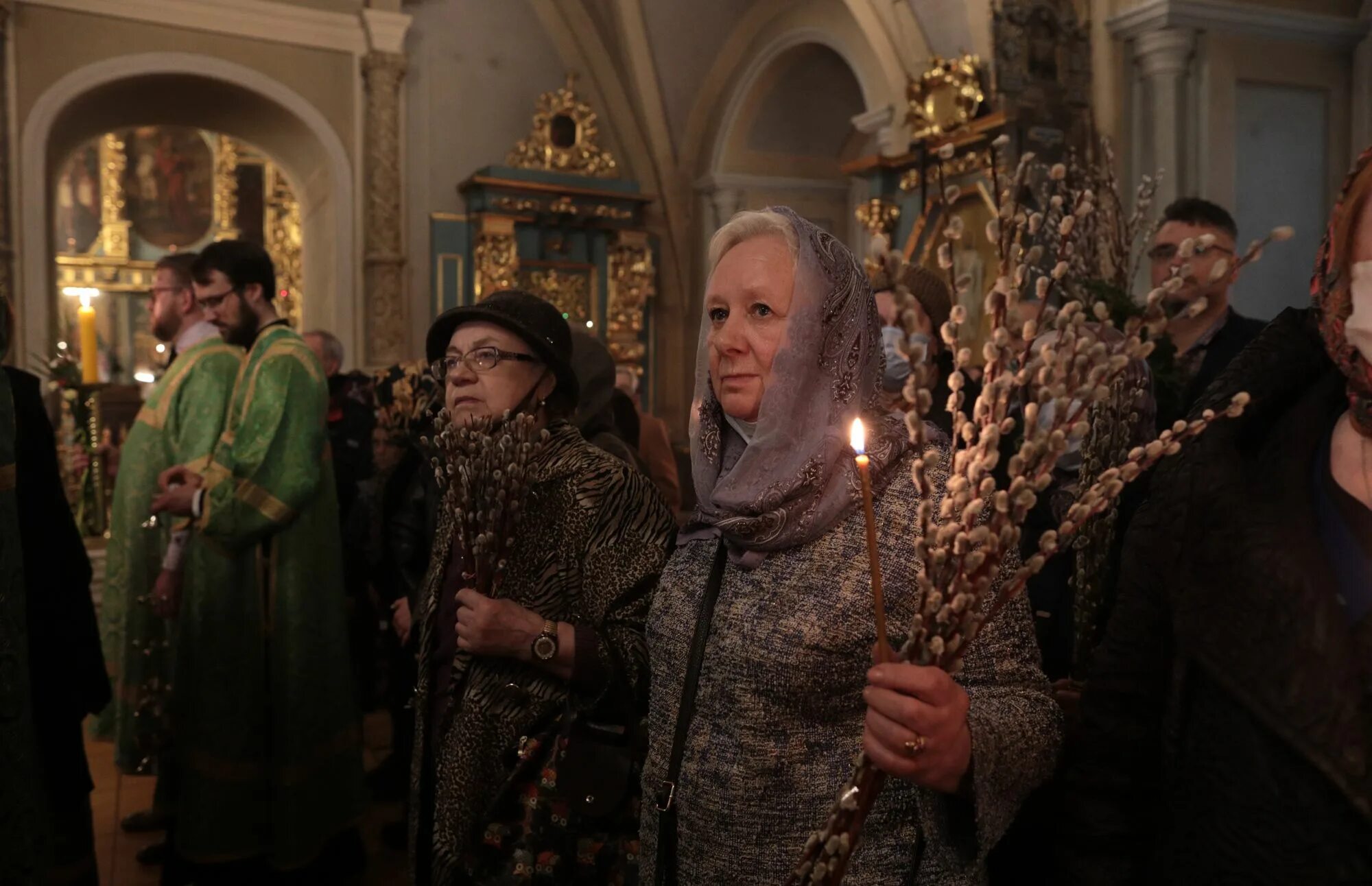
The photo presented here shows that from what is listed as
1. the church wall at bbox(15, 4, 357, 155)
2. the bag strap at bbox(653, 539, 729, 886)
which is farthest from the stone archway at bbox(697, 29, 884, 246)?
the bag strap at bbox(653, 539, 729, 886)

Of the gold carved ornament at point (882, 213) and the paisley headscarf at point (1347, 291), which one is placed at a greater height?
the gold carved ornament at point (882, 213)

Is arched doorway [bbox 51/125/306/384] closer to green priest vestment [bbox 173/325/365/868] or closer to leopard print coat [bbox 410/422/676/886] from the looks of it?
green priest vestment [bbox 173/325/365/868]

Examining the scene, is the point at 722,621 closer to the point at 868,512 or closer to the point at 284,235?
the point at 868,512

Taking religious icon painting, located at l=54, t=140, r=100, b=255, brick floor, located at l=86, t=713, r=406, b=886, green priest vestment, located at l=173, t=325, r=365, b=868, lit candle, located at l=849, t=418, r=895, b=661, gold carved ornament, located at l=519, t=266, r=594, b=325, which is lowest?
brick floor, located at l=86, t=713, r=406, b=886

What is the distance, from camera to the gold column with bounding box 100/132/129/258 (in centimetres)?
1358

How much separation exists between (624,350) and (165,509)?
739cm

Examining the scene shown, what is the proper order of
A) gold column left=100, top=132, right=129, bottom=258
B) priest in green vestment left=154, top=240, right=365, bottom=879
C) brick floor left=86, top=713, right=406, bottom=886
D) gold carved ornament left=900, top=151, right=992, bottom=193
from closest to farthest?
priest in green vestment left=154, top=240, right=365, bottom=879, brick floor left=86, top=713, right=406, bottom=886, gold carved ornament left=900, top=151, right=992, bottom=193, gold column left=100, top=132, right=129, bottom=258

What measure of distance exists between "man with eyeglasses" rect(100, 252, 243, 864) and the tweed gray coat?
2354 mm

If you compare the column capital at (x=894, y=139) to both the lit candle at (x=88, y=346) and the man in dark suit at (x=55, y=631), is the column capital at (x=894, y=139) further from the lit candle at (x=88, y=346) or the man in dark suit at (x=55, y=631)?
the man in dark suit at (x=55, y=631)

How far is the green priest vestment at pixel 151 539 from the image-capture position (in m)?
3.34

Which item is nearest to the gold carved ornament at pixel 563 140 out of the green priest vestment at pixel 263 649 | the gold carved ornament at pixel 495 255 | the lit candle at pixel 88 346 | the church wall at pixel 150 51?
the gold carved ornament at pixel 495 255

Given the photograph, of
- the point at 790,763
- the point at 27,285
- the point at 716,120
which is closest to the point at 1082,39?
the point at 716,120

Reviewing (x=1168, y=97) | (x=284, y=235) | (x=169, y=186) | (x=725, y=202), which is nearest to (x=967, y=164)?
(x=1168, y=97)

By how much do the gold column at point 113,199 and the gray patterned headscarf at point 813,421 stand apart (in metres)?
14.4
